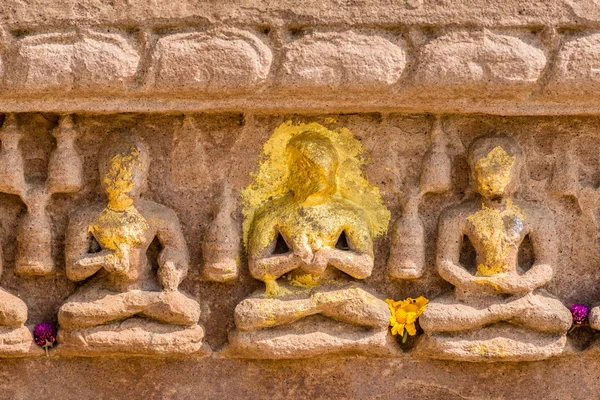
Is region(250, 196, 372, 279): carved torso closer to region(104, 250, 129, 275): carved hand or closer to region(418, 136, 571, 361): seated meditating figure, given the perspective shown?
region(418, 136, 571, 361): seated meditating figure

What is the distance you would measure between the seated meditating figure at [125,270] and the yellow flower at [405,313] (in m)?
0.54

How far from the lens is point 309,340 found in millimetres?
2768

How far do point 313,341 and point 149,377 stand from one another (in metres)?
0.49

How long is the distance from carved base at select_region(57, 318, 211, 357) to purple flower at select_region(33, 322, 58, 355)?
4 centimetres

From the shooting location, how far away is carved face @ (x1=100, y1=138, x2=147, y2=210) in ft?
8.91

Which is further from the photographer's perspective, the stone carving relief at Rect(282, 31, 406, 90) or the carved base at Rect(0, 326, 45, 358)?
the carved base at Rect(0, 326, 45, 358)

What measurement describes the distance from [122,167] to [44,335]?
1.72 ft

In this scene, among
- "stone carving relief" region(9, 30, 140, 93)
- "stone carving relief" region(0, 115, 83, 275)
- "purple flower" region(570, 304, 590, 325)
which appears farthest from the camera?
"purple flower" region(570, 304, 590, 325)

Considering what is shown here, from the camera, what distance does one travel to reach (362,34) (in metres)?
2.52

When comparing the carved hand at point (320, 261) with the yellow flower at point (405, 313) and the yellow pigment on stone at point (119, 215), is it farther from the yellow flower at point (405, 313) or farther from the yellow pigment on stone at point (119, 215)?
the yellow pigment on stone at point (119, 215)

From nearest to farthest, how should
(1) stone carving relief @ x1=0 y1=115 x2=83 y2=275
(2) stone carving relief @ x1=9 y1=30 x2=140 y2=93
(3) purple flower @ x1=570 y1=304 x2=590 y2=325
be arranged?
(2) stone carving relief @ x1=9 y1=30 x2=140 y2=93
(1) stone carving relief @ x1=0 y1=115 x2=83 y2=275
(3) purple flower @ x1=570 y1=304 x2=590 y2=325

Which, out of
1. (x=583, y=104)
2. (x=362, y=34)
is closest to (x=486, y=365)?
(x=583, y=104)

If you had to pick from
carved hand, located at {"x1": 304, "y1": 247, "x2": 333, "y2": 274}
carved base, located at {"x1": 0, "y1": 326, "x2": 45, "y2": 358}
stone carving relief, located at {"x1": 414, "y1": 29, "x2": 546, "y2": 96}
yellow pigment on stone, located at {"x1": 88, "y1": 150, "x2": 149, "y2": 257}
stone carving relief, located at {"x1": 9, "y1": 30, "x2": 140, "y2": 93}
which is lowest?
carved base, located at {"x1": 0, "y1": 326, "x2": 45, "y2": 358}

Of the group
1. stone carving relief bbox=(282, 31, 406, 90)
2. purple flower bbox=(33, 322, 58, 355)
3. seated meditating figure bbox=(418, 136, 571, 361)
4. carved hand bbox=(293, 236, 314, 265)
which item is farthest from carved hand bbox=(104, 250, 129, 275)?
seated meditating figure bbox=(418, 136, 571, 361)
